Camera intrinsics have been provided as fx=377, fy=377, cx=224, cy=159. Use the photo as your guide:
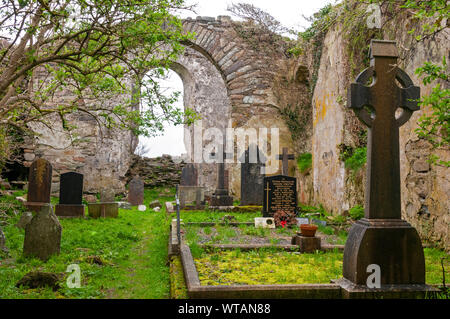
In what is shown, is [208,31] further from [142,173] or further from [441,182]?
[441,182]

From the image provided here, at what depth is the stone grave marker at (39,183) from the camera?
7.33 m

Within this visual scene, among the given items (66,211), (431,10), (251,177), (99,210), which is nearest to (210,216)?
(251,177)

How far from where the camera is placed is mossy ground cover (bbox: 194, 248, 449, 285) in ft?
11.0

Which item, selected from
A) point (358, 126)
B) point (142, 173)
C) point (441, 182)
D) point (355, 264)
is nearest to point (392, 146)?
point (355, 264)

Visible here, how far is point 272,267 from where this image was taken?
12.5 feet

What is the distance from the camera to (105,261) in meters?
4.37

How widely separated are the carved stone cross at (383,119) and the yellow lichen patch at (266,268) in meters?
0.85

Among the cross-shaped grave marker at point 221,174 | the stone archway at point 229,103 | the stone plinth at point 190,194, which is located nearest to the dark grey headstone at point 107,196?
the stone plinth at point 190,194

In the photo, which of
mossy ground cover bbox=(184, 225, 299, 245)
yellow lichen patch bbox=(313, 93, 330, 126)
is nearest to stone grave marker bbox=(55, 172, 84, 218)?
mossy ground cover bbox=(184, 225, 299, 245)

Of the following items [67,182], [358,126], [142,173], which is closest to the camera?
[358,126]

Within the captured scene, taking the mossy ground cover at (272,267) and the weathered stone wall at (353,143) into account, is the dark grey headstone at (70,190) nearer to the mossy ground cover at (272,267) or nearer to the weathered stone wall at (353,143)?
the mossy ground cover at (272,267)

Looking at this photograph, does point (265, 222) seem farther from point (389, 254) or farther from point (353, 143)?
point (389, 254)

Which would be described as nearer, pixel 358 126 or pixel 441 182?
pixel 441 182

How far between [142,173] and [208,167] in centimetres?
321
